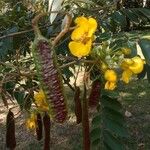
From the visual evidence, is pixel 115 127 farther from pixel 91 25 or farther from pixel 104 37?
pixel 91 25

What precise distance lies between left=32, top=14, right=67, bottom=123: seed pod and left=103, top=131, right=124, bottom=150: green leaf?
824 millimetres

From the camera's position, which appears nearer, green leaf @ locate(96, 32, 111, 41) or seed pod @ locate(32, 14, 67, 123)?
seed pod @ locate(32, 14, 67, 123)

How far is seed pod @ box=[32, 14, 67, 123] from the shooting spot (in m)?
0.86

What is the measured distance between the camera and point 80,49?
100 centimetres

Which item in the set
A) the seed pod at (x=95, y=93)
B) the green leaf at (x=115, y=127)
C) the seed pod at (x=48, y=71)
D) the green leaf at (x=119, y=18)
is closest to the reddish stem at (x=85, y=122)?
the seed pod at (x=95, y=93)

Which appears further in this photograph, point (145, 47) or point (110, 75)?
point (145, 47)

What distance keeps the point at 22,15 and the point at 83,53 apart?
1.44 m

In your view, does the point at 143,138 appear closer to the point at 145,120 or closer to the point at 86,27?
the point at 145,120

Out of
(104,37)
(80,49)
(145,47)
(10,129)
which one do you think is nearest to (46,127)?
(10,129)

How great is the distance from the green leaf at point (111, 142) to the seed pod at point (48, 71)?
2.70 feet

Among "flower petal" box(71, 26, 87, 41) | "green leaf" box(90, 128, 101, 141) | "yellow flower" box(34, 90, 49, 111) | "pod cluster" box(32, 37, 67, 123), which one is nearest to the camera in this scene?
"pod cluster" box(32, 37, 67, 123)

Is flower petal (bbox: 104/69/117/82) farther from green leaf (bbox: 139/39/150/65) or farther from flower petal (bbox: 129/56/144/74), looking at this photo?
green leaf (bbox: 139/39/150/65)

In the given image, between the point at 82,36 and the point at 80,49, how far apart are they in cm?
3

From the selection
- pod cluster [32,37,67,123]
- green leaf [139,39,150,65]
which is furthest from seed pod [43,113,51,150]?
pod cluster [32,37,67,123]
